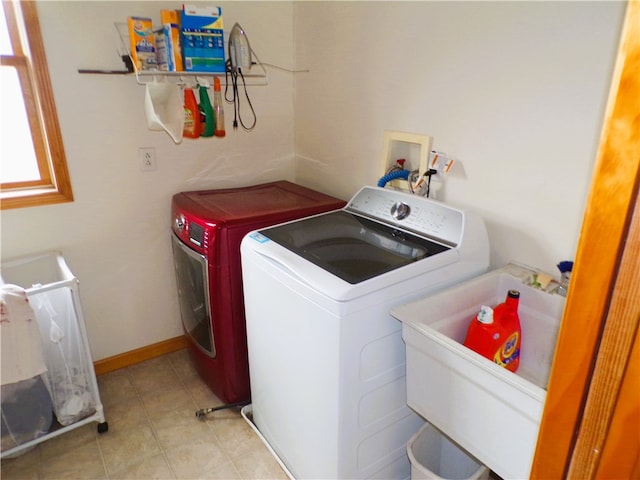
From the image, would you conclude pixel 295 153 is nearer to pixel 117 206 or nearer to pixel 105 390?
pixel 117 206

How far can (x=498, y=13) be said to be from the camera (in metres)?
1.38

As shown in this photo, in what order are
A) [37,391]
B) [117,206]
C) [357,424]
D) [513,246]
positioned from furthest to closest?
[117,206] → [37,391] → [513,246] → [357,424]

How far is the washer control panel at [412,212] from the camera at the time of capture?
1.47 m

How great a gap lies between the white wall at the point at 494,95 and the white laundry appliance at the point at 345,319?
0.18m

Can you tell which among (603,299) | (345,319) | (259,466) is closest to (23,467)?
(259,466)

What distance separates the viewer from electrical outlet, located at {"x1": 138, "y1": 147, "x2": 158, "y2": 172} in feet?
6.73

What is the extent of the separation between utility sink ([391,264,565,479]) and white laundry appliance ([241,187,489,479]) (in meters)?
0.08

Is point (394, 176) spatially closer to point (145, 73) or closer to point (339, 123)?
point (339, 123)

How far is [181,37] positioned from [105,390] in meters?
1.75

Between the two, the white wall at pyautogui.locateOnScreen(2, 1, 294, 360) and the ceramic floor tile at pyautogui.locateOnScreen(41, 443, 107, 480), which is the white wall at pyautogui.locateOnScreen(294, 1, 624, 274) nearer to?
Answer: the white wall at pyautogui.locateOnScreen(2, 1, 294, 360)

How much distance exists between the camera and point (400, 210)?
1.64 meters

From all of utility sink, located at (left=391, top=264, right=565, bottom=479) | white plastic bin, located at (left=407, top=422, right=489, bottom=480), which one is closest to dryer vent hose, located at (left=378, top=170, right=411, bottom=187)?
utility sink, located at (left=391, top=264, right=565, bottom=479)

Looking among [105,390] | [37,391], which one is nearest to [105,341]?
[105,390]

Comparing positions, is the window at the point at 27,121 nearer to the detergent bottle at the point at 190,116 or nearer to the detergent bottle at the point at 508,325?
the detergent bottle at the point at 190,116
